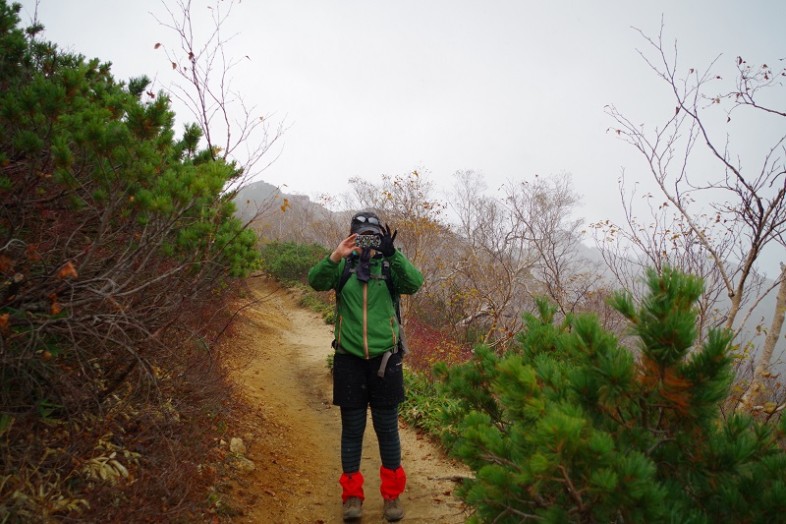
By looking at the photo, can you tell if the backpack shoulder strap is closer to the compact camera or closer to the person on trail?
the person on trail

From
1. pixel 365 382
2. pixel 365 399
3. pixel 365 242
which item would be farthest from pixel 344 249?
pixel 365 399

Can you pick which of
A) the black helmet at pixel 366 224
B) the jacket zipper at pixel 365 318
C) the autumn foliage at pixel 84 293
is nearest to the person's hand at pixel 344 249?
the black helmet at pixel 366 224

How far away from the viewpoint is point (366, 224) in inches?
122

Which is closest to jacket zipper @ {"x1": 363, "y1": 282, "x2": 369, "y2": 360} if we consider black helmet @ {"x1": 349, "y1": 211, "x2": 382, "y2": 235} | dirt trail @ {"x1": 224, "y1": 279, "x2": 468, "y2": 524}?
black helmet @ {"x1": 349, "y1": 211, "x2": 382, "y2": 235}

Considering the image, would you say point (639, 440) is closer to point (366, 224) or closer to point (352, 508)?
point (366, 224)

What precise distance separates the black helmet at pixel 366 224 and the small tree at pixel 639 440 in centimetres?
171

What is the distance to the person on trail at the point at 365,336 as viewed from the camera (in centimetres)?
293

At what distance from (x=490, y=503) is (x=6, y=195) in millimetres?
2807

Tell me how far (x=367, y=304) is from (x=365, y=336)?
0.70ft

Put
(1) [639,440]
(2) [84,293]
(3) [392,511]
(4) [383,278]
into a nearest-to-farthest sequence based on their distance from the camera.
Result: 1. (1) [639,440]
2. (2) [84,293]
3. (4) [383,278]
4. (3) [392,511]

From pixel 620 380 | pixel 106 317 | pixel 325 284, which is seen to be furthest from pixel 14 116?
pixel 620 380

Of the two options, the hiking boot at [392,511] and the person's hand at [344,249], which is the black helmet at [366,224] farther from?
the hiking boot at [392,511]

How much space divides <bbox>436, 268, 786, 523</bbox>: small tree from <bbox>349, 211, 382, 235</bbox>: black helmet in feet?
5.61

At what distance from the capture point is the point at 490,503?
1.45m
